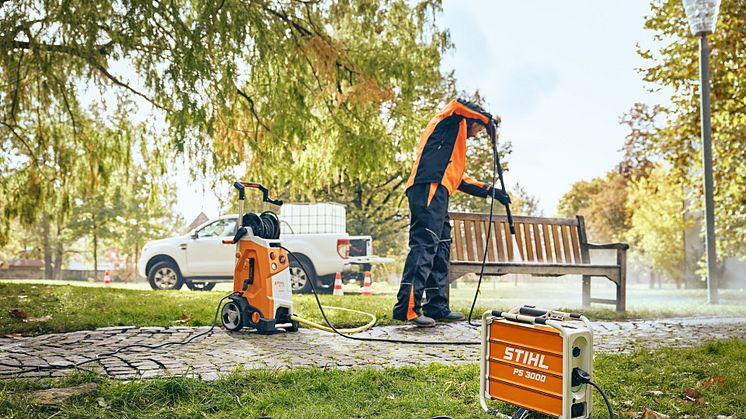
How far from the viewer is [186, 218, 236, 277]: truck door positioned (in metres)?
12.1

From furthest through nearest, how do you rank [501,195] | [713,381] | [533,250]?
1. [533,250]
2. [501,195]
3. [713,381]

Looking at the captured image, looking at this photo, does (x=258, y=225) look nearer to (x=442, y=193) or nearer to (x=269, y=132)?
(x=442, y=193)

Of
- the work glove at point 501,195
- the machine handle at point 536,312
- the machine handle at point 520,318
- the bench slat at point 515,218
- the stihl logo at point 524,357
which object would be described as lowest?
the stihl logo at point 524,357

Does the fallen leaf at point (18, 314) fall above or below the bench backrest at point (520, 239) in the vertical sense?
below

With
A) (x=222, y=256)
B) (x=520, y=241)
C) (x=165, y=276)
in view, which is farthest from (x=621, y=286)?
(x=165, y=276)

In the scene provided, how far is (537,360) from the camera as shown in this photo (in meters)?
2.73

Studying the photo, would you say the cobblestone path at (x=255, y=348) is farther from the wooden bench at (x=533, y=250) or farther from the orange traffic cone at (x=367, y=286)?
the orange traffic cone at (x=367, y=286)

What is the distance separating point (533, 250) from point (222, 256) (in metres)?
6.54

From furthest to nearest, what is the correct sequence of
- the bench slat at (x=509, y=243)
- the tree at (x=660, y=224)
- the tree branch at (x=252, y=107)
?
the tree at (x=660, y=224), the bench slat at (x=509, y=243), the tree branch at (x=252, y=107)

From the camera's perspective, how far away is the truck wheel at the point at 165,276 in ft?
40.4

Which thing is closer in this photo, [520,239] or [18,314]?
[18,314]

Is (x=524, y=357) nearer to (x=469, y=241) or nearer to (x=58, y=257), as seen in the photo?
(x=469, y=241)

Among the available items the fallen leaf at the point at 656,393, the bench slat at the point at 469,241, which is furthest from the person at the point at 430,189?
the fallen leaf at the point at 656,393

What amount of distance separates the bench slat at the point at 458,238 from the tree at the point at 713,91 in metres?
8.27
